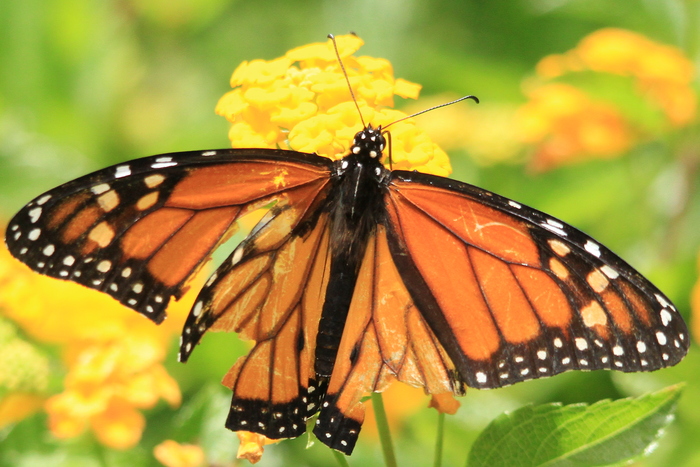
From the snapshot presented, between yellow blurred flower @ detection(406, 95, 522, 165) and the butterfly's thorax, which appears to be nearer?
the butterfly's thorax

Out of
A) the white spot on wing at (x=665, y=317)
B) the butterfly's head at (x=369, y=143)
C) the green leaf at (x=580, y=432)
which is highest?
the butterfly's head at (x=369, y=143)

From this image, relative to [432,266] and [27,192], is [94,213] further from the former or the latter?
[27,192]

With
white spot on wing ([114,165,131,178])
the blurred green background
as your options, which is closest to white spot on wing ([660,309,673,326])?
the blurred green background

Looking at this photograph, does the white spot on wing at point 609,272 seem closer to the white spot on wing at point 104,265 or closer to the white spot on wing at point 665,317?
the white spot on wing at point 665,317

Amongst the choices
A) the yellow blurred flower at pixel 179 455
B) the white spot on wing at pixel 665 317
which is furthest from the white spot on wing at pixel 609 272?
the yellow blurred flower at pixel 179 455

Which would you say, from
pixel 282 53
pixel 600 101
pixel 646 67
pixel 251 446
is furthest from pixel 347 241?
pixel 282 53

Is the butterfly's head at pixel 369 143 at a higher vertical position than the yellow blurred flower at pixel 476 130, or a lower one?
lower

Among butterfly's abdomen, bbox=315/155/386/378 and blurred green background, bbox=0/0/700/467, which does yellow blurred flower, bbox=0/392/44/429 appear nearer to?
blurred green background, bbox=0/0/700/467

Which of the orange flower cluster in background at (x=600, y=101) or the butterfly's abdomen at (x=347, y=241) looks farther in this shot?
the orange flower cluster in background at (x=600, y=101)
